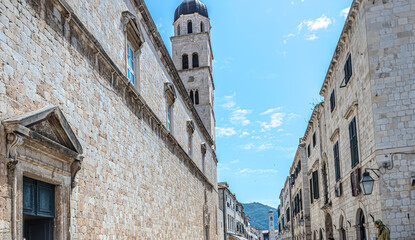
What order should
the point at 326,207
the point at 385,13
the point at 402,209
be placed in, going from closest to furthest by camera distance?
the point at 402,209 → the point at 385,13 → the point at 326,207

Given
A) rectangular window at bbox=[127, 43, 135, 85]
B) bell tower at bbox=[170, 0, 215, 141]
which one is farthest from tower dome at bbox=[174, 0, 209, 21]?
rectangular window at bbox=[127, 43, 135, 85]

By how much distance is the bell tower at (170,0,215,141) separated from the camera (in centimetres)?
3497

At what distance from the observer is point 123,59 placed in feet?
34.9

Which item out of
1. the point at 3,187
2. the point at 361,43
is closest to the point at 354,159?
the point at 361,43

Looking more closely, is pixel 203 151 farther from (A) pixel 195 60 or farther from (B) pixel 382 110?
(B) pixel 382 110

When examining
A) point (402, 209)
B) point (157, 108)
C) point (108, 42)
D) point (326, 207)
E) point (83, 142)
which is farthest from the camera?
point (326, 207)

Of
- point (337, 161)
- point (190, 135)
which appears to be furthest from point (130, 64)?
point (190, 135)

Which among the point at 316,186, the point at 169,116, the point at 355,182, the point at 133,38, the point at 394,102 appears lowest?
the point at 355,182

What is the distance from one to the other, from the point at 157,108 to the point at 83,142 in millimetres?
6594

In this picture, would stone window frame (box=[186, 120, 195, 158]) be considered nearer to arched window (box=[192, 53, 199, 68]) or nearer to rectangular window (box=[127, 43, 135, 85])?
rectangular window (box=[127, 43, 135, 85])

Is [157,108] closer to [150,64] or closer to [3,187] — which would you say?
[150,64]

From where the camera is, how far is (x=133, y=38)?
11633mm

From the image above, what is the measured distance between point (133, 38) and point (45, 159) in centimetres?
607

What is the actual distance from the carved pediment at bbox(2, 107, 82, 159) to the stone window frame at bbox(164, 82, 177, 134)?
882cm
